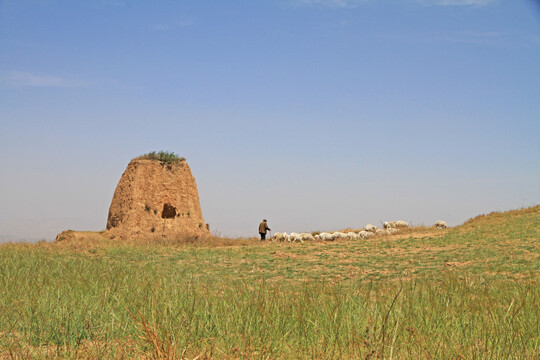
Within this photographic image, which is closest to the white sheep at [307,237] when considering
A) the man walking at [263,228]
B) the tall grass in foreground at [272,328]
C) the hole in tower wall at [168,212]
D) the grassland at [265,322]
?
the man walking at [263,228]

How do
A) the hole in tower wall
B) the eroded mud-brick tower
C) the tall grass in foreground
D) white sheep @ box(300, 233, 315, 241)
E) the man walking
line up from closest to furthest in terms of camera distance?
1. the tall grass in foreground
2. the eroded mud-brick tower
3. the hole in tower wall
4. the man walking
5. white sheep @ box(300, 233, 315, 241)

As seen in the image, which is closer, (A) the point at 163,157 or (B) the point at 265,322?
(B) the point at 265,322

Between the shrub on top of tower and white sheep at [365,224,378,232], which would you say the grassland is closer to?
the shrub on top of tower

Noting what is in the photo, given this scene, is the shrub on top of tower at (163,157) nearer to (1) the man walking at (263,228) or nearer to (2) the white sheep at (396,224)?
(1) the man walking at (263,228)

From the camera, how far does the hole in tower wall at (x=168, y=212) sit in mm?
28177

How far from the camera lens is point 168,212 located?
28.5 meters

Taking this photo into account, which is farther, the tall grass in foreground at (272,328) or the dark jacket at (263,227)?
the dark jacket at (263,227)

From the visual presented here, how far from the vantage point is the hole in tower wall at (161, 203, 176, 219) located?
28.2 meters

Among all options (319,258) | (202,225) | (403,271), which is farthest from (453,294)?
(202,225)

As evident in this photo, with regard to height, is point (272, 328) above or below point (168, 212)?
below

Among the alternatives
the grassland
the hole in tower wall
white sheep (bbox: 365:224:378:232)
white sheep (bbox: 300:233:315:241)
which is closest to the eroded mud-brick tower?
the hole in tower wall

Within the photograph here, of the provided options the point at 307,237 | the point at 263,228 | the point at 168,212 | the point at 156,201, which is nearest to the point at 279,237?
the point at 263,228

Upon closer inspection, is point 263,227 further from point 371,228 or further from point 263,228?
point 371,228

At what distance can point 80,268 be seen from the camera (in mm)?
11602
